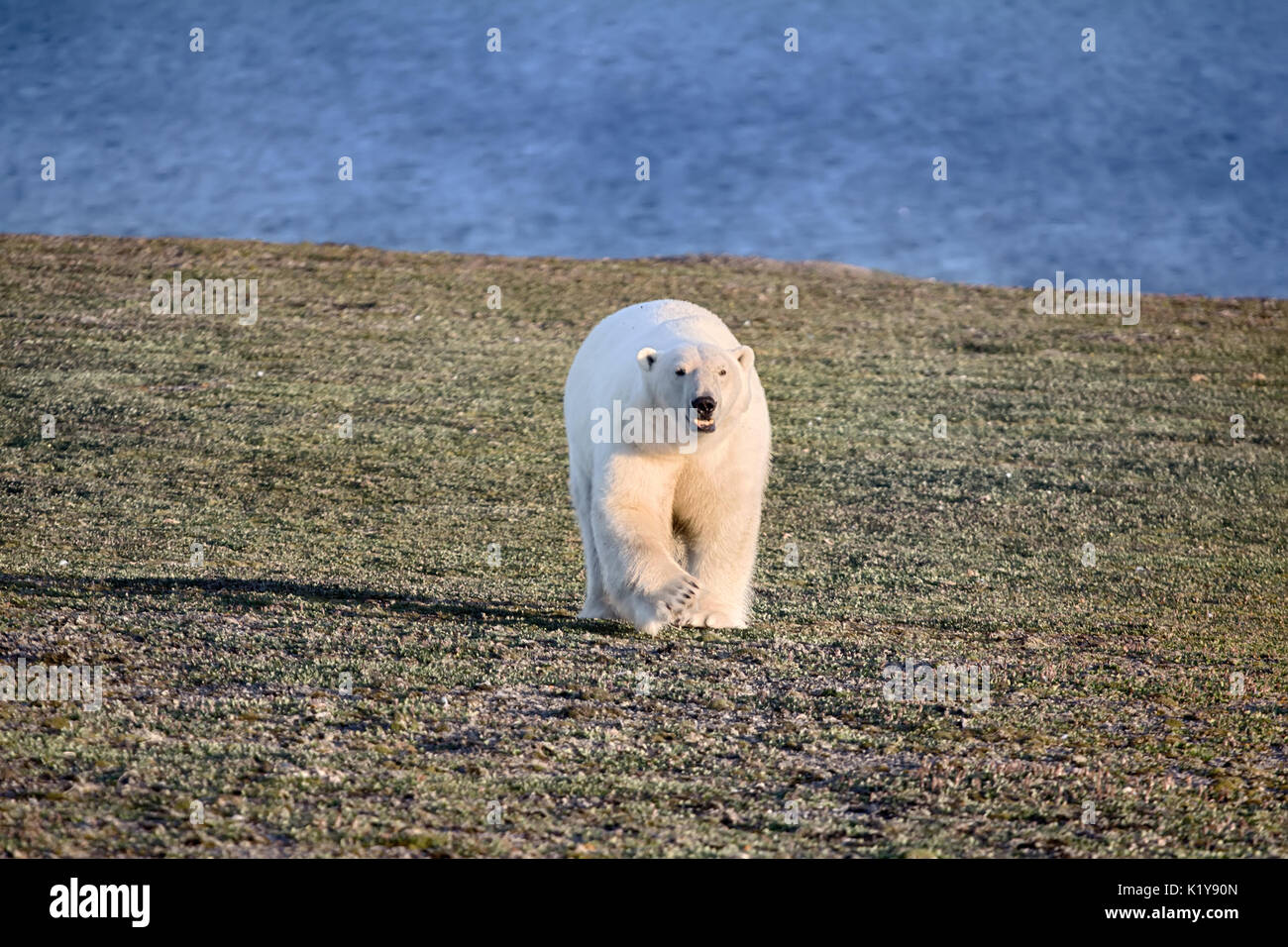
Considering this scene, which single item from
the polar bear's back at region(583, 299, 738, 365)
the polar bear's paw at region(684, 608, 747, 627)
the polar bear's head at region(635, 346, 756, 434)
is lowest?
the polar bear's paw at region(684, 608, 747, 627)

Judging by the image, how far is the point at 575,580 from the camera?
10.9 metres

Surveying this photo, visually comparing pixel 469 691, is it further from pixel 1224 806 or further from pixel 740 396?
pixel 1224 806

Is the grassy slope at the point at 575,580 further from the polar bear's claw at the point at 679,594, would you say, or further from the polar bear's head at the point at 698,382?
the polar bear's head at the point at 698,382

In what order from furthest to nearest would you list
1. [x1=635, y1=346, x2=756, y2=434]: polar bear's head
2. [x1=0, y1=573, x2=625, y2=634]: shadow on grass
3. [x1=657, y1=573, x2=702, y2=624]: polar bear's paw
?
[x1=0, y1=573, x2=625, y2=634]: shadow on grass, [x1=657, y1=573, x2=702, y2=624]: polar bear's paw, [x1=635, y1=346, x2=756, y2=434]: polar bear's head

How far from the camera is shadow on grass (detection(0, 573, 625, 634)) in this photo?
832cm

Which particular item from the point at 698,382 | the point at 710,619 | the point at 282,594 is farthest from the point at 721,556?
the point at 282,594

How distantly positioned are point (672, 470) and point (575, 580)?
11.4 ft

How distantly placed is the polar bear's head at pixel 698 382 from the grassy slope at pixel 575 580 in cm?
123

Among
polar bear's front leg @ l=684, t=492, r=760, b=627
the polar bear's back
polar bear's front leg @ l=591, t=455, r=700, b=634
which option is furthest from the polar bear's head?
polar bear's front leg @ l=684, t=492, r=760, b=627

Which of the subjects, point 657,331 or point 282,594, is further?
point 282,594

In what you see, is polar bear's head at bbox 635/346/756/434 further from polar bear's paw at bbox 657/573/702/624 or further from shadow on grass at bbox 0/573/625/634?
shadow on grass at bbox 0/573/625/634

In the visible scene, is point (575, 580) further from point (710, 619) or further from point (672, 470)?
point (672, 470)
